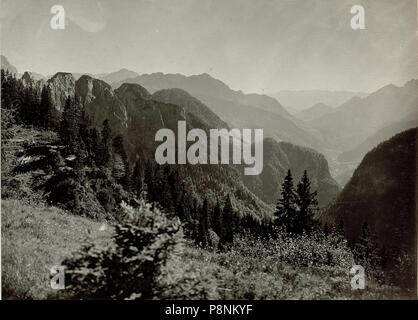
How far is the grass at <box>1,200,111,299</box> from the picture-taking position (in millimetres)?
10086

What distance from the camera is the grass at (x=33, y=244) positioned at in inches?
397

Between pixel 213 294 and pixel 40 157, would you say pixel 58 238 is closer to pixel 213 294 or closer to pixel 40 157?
pixel 213 294

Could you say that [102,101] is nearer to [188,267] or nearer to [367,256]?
[367,256]

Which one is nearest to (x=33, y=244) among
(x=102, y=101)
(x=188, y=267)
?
(x=188, y=267)

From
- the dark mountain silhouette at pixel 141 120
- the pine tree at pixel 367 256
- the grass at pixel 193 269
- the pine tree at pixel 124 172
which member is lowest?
the pine tree at pixel 367 256

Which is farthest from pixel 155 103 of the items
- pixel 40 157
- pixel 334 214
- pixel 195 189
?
pixel 40 157

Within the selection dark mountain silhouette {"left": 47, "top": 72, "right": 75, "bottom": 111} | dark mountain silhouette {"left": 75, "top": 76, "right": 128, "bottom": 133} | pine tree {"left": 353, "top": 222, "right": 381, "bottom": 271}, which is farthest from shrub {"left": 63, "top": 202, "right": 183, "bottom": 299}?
dark mountain silhouette {"left": 47, "top": 72, "right": 75, "bottom": 111}

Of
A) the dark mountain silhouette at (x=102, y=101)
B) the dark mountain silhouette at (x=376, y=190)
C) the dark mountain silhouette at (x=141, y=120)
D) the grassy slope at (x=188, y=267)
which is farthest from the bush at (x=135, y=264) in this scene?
the dark mountain silhouette at (x=102, y=101)

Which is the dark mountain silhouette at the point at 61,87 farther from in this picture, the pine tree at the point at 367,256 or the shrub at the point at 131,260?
the shrub at the point at 131,260

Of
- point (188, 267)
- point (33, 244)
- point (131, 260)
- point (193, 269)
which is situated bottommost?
point (193, 269)

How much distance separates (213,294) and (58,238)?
6.84 metres

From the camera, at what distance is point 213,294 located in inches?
423

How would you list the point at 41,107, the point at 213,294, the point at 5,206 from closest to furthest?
the point at 213,294 < the point at 5,206 < the point at 41,107

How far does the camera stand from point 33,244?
1169 centimetres
